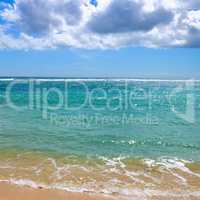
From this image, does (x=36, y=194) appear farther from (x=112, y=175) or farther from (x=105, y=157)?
(x=105, y=157)

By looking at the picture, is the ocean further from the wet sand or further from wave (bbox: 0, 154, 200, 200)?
the wet sand

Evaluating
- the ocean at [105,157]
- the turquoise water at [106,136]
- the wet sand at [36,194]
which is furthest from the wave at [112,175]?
the turquoise water at [106,136]

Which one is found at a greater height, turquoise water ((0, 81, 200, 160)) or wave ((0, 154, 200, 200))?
turquoise water ((0, 81, 200, 160))

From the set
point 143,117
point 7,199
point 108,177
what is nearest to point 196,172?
point 108,177

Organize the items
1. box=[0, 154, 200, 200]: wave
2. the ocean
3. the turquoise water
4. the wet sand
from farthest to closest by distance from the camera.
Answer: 1. the turquoise water
2. the ocean
3. box=[0, 154, 200, 200]: wave
4. the wet sand

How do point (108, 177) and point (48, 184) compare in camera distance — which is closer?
point (48, 184)

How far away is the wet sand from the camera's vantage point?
743cm

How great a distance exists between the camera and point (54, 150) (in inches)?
483

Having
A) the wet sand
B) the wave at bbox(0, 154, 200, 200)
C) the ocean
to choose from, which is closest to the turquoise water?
Answer: the ocean

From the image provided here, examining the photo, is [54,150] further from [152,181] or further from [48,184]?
[152,181]

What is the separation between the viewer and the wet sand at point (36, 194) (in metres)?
7.43

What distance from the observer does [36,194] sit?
302 inches

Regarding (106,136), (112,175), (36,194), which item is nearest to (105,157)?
(112,175)

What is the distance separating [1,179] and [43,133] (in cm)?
689
